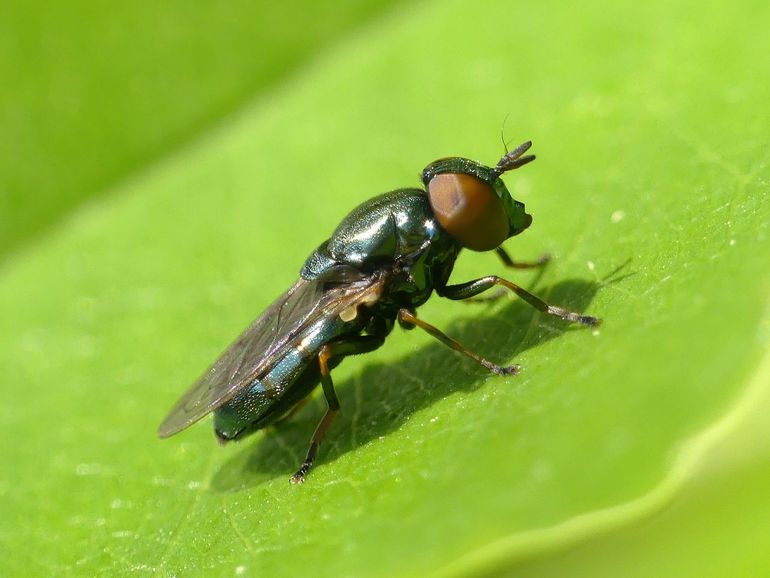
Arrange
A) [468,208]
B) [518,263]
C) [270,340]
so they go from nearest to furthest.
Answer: [468,208] < [270,340] < [518,263]

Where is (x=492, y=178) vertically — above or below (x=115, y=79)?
below

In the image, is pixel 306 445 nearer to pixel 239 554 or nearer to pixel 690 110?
pixel 239 554

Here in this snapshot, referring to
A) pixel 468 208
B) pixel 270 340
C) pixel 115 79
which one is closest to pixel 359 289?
pixel 270 340

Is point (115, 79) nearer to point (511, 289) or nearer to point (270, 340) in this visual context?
point (270, 340)

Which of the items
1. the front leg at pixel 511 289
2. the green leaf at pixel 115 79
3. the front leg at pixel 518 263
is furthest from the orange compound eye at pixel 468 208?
the green leaf at pixel 115 79

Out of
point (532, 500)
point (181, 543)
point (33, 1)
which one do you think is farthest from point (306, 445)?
point (33, 1)

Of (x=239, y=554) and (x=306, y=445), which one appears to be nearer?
(x=239, y=554)

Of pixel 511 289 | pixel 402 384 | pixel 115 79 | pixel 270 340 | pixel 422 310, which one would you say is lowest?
pixel 402 384
